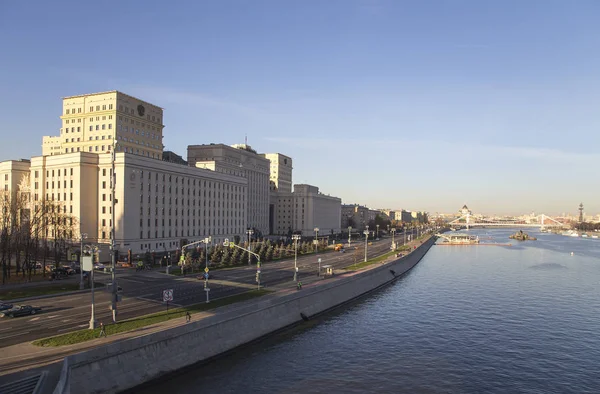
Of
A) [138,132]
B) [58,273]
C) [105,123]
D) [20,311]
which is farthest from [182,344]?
[138,132]

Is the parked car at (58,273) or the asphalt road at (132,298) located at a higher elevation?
the parked car at (58,273)

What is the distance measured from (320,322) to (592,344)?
97.8 ft

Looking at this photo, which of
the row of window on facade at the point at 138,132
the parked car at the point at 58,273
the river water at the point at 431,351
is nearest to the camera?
the river water at the point at 431,351

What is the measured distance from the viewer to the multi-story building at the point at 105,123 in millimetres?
106875

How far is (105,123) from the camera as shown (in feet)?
352

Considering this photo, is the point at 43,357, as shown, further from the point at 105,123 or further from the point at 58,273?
the point at 105,123

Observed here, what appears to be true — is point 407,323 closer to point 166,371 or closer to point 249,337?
point 249,337

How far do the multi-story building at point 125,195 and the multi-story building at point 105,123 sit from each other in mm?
12530

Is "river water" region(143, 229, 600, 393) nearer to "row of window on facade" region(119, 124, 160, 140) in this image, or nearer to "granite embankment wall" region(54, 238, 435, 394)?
"granite embankment wall" region(54, 238, 435, 394)

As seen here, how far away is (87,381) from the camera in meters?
28.5

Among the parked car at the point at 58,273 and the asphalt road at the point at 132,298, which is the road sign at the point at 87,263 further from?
the parked car at the point at 58,273

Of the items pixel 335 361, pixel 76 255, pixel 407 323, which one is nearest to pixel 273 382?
pixel 335 361

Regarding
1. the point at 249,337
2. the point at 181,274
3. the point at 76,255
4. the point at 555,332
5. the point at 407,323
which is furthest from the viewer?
the point at 76,255

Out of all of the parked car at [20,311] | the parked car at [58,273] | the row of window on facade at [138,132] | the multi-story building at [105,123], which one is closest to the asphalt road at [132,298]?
the parked car at [20,311]
